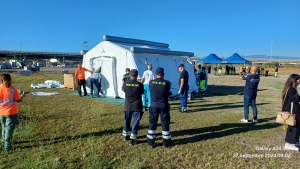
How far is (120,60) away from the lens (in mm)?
11070

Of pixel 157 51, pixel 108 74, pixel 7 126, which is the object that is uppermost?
pixel 157 51

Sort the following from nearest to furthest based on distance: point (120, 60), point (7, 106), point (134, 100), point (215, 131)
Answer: point (7, 106)
point (134, 100)
point (215, 131)
point (120, 60)

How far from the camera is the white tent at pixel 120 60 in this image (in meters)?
10.8

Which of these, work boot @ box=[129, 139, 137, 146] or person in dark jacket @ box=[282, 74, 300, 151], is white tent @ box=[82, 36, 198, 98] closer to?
work boot @ box=[129, 139, 137, 146]

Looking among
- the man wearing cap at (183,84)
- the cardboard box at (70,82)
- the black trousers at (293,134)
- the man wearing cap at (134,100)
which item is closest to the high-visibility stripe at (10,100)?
the man wearing cap at (134,100)

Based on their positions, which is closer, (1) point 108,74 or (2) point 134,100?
(2) point 134,100

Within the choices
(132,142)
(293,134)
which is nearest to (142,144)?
(132,142)

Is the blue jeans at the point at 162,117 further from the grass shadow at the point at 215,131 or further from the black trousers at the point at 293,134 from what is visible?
the black trousers at the point at 293,134

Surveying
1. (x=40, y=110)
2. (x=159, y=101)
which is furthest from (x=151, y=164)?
(x=40, y=110)

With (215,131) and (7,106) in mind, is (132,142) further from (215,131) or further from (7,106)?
(7,106)

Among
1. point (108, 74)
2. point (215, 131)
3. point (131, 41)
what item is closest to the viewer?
point (215, 131)

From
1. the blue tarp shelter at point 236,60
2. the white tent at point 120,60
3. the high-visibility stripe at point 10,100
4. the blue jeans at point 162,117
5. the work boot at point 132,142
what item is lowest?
the work boot at point 132,142

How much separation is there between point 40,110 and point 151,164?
5926 millimetres

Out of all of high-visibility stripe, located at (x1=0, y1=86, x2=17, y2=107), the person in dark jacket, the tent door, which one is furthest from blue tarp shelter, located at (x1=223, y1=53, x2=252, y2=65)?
high-visibility stripe, located at (x1=0, y1=86, x2=17, y2=107)
